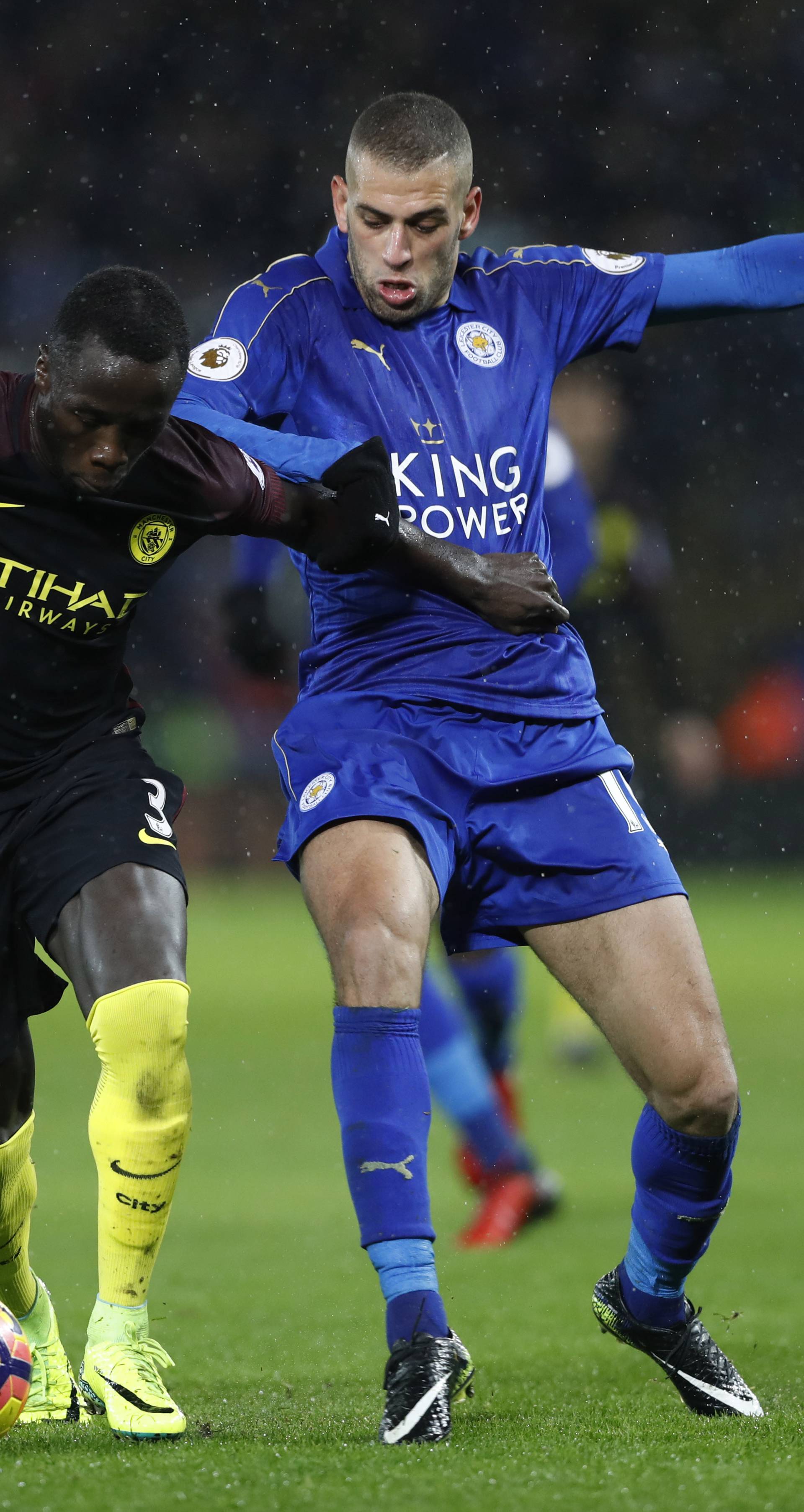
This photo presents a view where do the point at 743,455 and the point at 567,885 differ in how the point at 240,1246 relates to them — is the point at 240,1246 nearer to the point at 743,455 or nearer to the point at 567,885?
the point at 567,885

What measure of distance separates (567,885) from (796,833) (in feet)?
34.5

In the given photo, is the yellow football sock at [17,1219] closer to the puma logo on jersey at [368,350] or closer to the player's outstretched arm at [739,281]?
the puma logo on jersey at [368,350]

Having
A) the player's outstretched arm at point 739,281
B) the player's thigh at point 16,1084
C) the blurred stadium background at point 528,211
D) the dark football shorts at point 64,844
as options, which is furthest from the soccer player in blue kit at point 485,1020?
the blurred stadium background at point 528,211

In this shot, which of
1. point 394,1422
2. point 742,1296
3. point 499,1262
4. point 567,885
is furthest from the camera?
point 499,1262

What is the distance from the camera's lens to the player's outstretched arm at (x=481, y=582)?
312cm

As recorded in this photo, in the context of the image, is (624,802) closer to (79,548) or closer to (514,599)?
(514,599)

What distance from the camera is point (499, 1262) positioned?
→ 4.83 metres

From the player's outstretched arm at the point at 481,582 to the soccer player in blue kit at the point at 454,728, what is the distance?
0.06m

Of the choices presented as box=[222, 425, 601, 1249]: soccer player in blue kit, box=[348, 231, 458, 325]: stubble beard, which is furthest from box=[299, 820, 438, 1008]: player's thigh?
box=[222, 425, 601, 1249]: soccer player in blue kit

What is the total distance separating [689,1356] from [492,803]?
1000 mm

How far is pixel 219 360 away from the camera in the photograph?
3.26 metres

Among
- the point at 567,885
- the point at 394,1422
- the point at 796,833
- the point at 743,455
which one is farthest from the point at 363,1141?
the point at 743,455

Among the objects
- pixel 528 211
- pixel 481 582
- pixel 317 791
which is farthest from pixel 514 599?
pixel 528 211

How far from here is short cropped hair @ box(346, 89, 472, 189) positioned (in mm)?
3326
